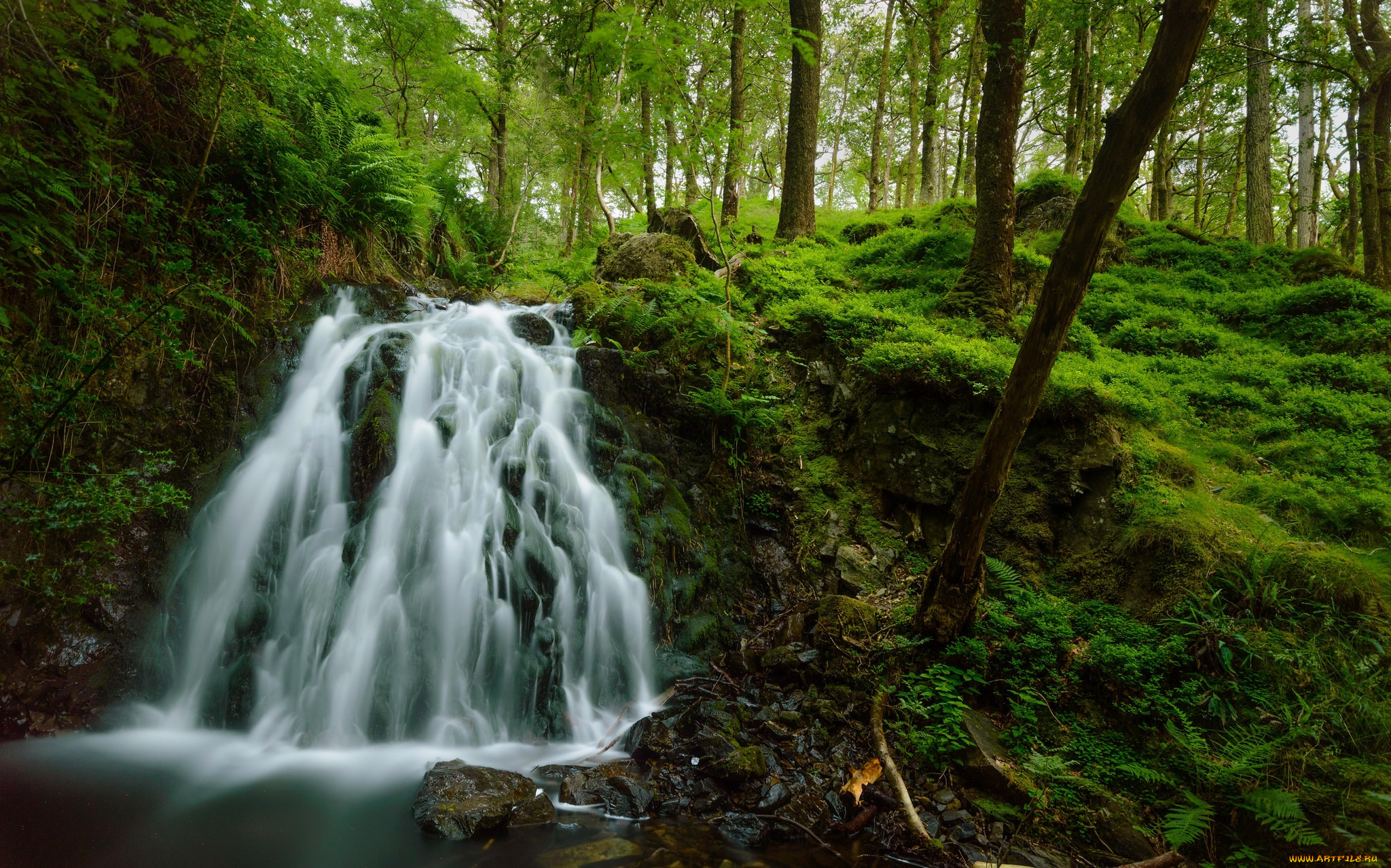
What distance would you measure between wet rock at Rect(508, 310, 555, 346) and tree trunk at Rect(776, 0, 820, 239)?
519 centimetres

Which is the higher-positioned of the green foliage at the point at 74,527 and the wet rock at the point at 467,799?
the green foliage at the point at 74,527

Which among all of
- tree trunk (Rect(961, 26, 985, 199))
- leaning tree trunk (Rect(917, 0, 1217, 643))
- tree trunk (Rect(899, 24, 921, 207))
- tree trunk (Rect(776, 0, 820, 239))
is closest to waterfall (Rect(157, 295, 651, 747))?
leaning tree trunk (Rect(917, 0, 1217, 643))

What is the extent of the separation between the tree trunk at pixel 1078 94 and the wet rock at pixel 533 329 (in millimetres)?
11063

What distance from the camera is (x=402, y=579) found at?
4961mm

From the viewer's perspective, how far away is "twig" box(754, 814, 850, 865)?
327cm

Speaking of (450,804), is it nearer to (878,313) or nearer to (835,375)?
(835,375)

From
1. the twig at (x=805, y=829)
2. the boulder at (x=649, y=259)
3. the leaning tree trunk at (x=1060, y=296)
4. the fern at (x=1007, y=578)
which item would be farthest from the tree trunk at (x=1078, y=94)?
the twig at (x=805, y=829)

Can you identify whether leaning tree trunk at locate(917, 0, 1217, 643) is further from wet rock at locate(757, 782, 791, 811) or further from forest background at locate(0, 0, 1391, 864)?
wet rock at locate(757, 782, 791, 811)

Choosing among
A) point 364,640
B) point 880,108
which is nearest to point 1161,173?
point 880,108

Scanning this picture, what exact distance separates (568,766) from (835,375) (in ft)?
17.1

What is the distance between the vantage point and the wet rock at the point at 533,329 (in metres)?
7.56

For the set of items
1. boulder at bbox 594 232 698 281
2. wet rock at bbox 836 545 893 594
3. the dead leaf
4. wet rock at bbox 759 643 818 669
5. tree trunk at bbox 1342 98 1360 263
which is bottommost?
the dead leaf

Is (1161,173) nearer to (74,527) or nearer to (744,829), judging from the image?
(744,829)

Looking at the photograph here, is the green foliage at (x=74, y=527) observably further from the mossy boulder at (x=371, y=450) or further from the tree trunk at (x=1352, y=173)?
the tree trunk at (x=1352, y=173)
